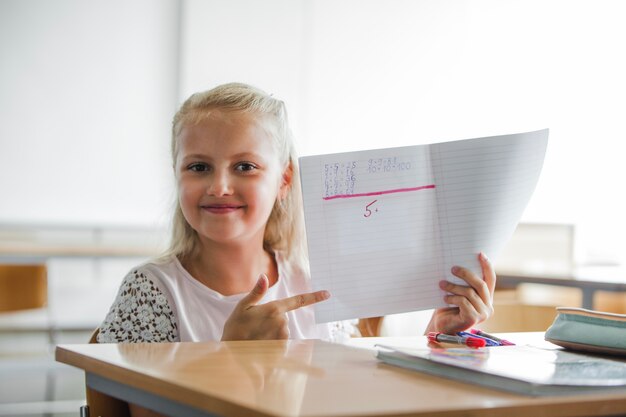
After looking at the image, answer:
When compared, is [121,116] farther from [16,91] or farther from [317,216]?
[317,216]

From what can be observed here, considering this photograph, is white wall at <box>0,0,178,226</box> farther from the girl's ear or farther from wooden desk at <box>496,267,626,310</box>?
the girl's ear

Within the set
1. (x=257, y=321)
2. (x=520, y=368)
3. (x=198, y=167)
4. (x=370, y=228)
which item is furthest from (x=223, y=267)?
(x=520, y=368)

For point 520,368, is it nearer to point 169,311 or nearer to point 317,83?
point 169,311

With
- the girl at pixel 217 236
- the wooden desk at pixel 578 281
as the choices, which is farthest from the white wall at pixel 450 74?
the girl at pixel 217 236

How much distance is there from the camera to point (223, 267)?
5.23 feet

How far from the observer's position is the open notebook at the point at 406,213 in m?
1.13

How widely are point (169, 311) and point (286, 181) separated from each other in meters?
0.39

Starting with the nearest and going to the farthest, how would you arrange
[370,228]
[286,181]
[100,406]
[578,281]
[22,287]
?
[100,406] < [370,228] < [286,181] < [578,281] < [22,287]

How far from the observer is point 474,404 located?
2.34ft

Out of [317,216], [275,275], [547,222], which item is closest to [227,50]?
[547,222]

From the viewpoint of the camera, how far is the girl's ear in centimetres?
170

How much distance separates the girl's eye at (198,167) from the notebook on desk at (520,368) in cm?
61

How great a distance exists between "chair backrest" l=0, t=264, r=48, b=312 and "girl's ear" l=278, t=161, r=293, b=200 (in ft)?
6.60

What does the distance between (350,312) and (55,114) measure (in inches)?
197
